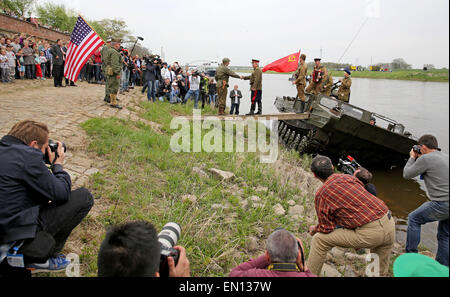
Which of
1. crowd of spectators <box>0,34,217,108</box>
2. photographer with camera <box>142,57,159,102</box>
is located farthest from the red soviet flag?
photographer with camera <box>142,57,159,102</box>

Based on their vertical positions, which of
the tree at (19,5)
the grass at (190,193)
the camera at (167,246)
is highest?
the tree at (19,5)

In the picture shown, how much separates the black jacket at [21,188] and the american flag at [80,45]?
5257 mm

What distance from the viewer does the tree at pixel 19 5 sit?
3401cm

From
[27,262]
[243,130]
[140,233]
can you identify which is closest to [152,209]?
[27,262]

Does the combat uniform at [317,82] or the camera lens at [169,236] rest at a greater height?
the combat uniform at [317,82]

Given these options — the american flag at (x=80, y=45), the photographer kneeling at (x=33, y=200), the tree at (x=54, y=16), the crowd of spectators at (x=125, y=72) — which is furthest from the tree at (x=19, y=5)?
the photographer kneeling at (x=33, y=200)

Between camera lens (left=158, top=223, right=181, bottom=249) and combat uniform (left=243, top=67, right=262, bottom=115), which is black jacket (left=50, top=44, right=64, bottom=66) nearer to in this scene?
combat uniform (left=243, top=67, right=262, bottom=115)

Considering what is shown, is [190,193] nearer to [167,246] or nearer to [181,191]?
[181,191]

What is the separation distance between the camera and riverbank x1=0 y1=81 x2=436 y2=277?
3.38 metres

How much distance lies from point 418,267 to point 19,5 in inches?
1900

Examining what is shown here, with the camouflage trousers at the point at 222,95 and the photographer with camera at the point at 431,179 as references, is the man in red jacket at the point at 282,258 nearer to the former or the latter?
the photographer with camera at the point at 431,179

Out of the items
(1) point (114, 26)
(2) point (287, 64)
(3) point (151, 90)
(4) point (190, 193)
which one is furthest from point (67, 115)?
(1) point (114, 26)

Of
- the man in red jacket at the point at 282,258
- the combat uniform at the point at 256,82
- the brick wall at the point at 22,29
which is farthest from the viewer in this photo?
the brick wall at the point at 22,29
